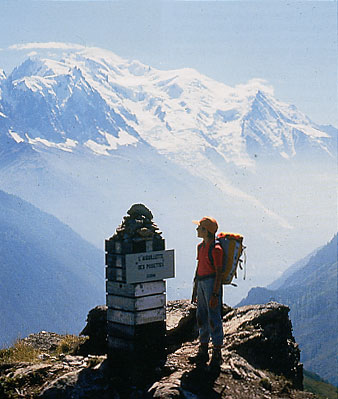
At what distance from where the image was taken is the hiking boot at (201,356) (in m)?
14.2

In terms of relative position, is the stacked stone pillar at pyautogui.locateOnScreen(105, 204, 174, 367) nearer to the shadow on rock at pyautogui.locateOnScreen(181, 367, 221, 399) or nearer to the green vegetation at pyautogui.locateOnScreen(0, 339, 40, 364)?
the shadow on rock at pyautogui.locateOnScreen(181, 367, 221, 399)

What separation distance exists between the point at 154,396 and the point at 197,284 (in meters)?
3.16

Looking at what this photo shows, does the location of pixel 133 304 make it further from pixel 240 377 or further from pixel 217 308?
pixel 240 377

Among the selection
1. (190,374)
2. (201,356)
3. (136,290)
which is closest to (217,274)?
(136,290)

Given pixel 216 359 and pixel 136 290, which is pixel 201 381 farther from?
pixel 136 290

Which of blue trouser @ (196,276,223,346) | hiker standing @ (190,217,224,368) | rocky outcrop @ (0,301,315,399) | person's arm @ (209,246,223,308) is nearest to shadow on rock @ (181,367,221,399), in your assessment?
rocky outcrop @ (0,301,315,399)

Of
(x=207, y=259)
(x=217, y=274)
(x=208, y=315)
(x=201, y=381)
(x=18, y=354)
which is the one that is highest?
(x=207, y=259)

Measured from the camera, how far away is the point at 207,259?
46.2 feet

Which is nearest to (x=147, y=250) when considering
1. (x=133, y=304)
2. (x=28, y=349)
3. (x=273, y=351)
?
(x=133, y=304)

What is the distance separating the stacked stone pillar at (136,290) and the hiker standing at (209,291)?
100 cm

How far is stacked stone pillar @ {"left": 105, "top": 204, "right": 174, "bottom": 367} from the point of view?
14.1m

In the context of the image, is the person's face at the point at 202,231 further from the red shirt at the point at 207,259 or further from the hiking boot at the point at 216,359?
the hiking boot at the point at 216,359

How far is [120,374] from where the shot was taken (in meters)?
13.5

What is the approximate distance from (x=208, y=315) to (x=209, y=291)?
60 cm
